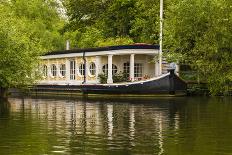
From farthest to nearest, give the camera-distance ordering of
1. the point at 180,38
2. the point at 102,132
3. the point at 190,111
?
the point at 180,38 → the point at 190,111 → the point at 102,132

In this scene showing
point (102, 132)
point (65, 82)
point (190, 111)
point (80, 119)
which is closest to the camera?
point (102, 132)

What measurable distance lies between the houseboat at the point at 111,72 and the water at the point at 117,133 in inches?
657

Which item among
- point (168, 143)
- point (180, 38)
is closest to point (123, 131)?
point (168, 143)

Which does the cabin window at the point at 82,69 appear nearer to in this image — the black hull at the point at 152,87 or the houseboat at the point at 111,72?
the houseboat at the point at 111,72

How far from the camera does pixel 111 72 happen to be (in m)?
51.5

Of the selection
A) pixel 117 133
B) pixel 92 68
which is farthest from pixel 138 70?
pixel 117 133

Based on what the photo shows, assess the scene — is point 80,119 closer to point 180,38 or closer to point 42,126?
point 42,126

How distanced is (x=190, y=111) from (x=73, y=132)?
12324 mm

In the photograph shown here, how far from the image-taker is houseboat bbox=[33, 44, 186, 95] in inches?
1833

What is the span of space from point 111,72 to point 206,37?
1878cm

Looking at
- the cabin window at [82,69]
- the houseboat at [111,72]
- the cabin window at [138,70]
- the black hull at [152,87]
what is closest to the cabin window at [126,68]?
the houseboat at [111,72]

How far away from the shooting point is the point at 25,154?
51.3ft

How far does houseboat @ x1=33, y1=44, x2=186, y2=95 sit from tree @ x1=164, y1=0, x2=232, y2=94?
6214mm

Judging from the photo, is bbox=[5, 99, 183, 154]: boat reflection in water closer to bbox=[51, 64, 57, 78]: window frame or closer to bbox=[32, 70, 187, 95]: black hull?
bbox=[32, 70, 187, 95]: black hull
